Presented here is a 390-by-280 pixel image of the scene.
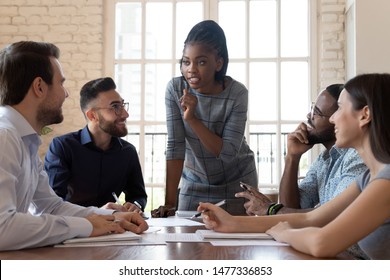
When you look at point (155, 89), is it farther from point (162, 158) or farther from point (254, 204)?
point (254, 204)

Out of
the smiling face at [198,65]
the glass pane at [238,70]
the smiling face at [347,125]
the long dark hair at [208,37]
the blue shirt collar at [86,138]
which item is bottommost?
the blue shirt collar at [86,138]

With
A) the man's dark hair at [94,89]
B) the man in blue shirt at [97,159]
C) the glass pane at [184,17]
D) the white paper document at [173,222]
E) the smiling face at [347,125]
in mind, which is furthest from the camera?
the glass pane at [184,17]

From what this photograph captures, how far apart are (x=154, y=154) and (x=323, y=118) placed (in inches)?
116

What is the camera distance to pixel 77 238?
1354 mm

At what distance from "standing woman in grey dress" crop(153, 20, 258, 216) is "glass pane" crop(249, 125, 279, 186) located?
2.59 m

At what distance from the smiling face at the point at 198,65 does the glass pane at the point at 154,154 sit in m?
2.82

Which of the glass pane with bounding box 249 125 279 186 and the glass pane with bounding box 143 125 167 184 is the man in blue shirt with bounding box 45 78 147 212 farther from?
the glass pane with bounding box 249 125 279 186

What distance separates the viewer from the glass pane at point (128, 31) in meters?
4.99

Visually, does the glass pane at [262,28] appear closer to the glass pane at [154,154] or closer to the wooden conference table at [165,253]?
the glass pane at [154,154]

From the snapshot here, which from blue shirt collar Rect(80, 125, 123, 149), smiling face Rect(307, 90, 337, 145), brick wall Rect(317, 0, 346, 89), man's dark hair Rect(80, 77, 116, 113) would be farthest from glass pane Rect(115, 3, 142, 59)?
smiling face Rect(307, 90, 337, 145)

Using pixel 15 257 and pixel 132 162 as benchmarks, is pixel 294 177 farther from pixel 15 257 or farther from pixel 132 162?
pixel 15 257

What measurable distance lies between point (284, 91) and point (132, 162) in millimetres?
2486

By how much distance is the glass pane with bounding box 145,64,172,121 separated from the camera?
4.95 metres

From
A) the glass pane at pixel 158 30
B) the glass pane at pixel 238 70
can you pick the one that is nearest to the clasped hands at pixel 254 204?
the glass pane at pixel 238 70
